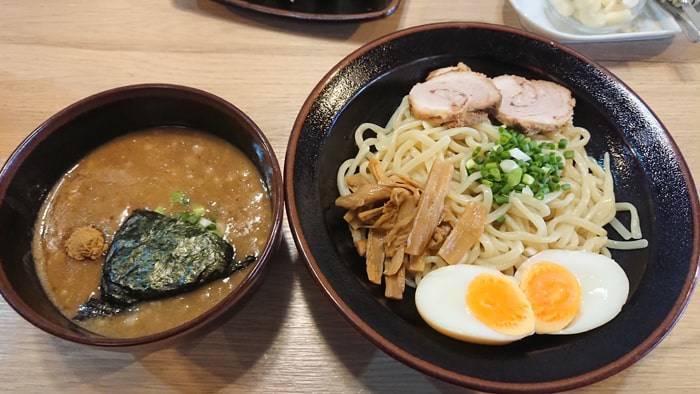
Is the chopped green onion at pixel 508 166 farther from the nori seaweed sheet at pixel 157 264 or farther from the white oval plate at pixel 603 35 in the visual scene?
the nori seaweed sheet at pixel 157 264

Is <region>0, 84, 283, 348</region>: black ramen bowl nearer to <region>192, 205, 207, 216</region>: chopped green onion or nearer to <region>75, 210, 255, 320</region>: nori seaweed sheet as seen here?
<region>75, 210, 255, 320</region>: nori seaweed sheet

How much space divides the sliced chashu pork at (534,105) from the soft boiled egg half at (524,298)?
610mm

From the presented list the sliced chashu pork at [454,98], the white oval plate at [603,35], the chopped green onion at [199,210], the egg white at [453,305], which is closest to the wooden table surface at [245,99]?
the white oval plate at [603,35]

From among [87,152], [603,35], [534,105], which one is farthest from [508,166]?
[87,152]

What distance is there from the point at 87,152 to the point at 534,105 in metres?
1.77

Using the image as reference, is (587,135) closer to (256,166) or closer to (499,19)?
(499,19)

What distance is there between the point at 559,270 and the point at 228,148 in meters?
1.24

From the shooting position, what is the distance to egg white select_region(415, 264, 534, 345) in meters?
1.52

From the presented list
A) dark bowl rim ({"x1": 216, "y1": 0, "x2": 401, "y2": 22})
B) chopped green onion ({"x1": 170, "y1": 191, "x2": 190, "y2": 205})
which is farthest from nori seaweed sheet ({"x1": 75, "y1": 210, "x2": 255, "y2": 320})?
dark bowl rim ({"x1": 216, "y1": 0, "x2": 401, "y2": 22})

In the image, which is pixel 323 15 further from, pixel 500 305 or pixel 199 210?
pixel 500 305

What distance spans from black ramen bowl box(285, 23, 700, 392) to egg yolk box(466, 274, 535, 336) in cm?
9

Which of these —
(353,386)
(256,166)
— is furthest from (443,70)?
(353,386)

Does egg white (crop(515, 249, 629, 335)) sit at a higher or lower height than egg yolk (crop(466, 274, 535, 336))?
lower

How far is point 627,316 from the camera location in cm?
159
